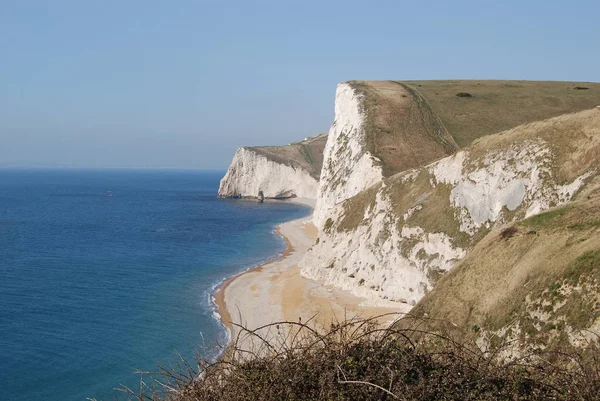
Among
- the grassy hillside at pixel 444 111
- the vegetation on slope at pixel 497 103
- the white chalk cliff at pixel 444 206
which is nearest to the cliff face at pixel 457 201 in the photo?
the white chalk cliff at pixel 444 206

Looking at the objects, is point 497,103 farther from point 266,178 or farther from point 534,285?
point 266,178

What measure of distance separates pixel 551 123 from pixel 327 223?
22808 mm

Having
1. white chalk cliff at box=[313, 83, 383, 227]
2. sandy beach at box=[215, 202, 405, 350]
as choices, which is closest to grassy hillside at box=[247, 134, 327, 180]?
white chalk cliff at box=[313, 83, 383, 227]

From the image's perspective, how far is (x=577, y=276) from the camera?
20.4 m

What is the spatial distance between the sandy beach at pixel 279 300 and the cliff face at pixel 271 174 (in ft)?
289

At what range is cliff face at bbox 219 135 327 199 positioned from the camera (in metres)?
149

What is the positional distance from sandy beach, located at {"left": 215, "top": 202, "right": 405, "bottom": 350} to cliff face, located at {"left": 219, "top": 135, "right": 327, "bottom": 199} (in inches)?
3473

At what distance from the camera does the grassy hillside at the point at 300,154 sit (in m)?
150

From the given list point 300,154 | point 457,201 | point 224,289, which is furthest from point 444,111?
point 300,154

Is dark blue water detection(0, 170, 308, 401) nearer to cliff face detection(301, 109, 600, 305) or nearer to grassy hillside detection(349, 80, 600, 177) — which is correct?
cliff face detection(301, 109, 600, 305)

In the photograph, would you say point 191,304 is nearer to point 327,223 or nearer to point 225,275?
point 225,275

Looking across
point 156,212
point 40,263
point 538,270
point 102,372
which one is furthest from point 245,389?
point 156,212

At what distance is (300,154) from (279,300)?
380 feet

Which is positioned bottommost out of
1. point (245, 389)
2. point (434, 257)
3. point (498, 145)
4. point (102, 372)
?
point (102, 372)
